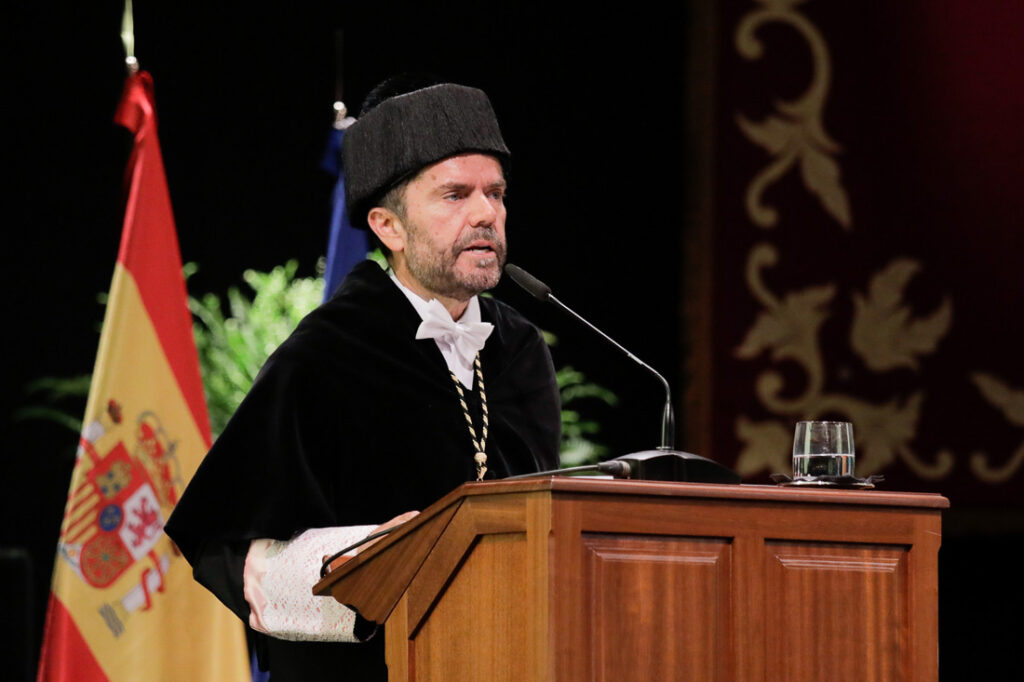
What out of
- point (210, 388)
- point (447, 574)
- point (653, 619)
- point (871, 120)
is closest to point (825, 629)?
point (653, 619)

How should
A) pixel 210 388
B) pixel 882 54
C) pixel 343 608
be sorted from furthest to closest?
pixel 882 54 → pixel 210 388 → pixel 343 608

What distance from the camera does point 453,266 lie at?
258 centimetres

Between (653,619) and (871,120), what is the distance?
3151 millimetres

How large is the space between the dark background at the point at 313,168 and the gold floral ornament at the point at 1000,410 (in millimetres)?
171

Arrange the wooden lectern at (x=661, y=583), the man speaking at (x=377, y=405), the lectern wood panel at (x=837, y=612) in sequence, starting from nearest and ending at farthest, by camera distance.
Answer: the wooden lectern at (x=661, y=583) < the lectern wood panel at (x=837, y=612) < the man speaking at (x=377, y=405)

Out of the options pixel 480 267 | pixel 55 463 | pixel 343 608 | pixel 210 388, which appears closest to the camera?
pixel 343 608

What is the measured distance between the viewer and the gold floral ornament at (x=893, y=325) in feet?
14.7

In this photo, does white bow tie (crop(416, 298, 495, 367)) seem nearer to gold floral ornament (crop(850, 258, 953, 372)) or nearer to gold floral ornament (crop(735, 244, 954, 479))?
gold floral ornament (crop(735, 244, 954, 479))

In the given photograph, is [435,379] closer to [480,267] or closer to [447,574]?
[480,267]

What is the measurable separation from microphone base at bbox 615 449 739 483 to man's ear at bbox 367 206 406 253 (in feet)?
3.18

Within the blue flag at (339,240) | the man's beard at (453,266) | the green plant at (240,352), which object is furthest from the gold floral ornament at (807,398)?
the man's beard at (453,266)

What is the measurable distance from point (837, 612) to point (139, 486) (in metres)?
2.10

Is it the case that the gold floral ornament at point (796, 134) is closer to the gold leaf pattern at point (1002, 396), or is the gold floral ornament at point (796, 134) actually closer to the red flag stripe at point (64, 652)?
the gold leaf pattern at point (1002, 396)

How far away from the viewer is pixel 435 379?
2604 mm
